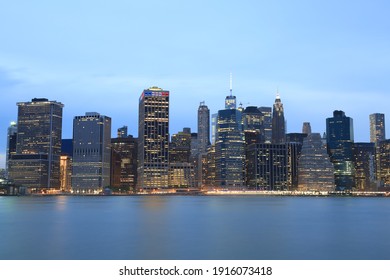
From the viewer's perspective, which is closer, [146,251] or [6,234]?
[146,251]

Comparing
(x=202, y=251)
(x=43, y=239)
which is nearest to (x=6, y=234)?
(x=43, y=239)

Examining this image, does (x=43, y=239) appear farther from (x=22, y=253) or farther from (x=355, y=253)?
A: (x=355, y=253)

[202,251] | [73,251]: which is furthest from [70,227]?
[202,251]

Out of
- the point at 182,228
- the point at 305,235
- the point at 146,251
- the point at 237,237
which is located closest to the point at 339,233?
the point at 305,235

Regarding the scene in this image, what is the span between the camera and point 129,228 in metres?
73.9

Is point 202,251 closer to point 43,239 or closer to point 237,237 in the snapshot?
point 237,237
